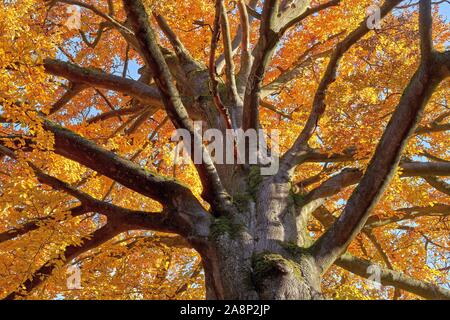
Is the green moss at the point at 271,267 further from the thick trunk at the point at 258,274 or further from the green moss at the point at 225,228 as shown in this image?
the green moss at the point at 225,228

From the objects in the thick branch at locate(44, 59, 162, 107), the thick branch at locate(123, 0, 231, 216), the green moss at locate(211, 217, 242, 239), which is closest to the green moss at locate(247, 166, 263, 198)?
the thick branch at locate(123, 0, 231, 216)

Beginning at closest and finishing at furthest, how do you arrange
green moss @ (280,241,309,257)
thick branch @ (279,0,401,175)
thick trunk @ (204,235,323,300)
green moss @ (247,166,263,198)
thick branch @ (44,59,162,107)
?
thick trunk @ (204,235,323,300), green moss @ (280,241,309,257), thick branch @ (279,0,401,175), green moss @ (247,166,263,198), thick branch @ (44,59,162,107)

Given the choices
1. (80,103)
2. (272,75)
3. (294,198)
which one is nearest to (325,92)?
(294,198)

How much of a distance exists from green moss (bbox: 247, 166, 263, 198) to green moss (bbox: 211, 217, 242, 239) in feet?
2.09

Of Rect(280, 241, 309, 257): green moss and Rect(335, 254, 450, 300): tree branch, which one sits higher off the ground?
Rect(280, 241, 309, 257): green moss

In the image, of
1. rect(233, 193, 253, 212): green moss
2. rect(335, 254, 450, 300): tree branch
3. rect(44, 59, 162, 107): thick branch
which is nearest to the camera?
rect(233, 193, 253, 212): green moss

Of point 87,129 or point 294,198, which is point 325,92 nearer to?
point 294,198

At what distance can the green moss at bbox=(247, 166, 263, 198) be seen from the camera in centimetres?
516

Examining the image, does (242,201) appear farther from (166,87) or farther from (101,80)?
(101,80)

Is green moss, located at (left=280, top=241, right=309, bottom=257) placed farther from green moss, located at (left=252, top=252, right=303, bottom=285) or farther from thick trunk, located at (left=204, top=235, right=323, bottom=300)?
green moss, located at (left=252, top=252, right=303, bottom=285)

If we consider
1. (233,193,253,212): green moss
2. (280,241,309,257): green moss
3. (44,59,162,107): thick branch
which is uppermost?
(44,59,162,107): thick branch

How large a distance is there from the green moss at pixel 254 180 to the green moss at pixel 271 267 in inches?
41.7

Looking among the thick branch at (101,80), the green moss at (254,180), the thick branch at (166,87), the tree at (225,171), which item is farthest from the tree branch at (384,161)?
the thick branch at (101,80)

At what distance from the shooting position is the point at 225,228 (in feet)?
14.6
